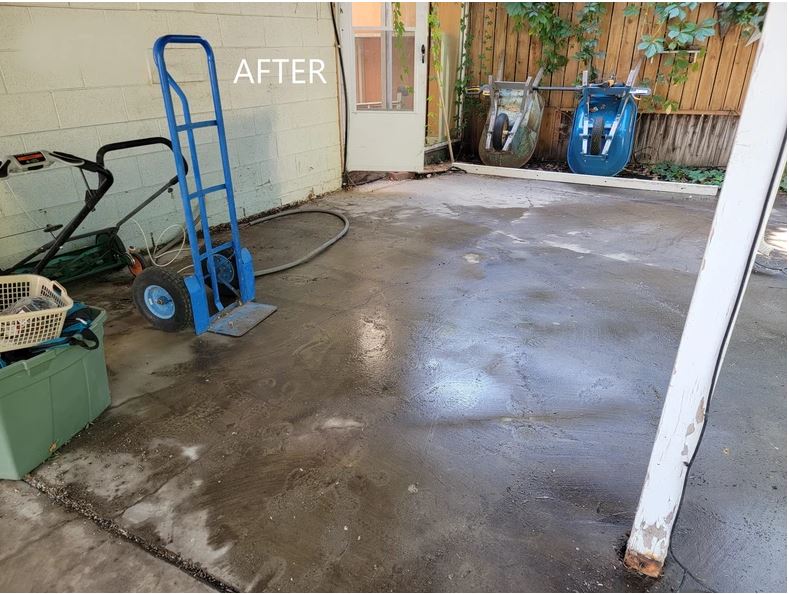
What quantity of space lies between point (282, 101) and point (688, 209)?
391 centimetres

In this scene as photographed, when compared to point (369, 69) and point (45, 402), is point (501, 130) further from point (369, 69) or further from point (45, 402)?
point (45, 402)

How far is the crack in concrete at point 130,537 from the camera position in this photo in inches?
56.7

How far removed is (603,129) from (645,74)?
914 millimetres

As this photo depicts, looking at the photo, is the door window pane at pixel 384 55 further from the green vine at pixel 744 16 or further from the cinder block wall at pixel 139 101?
the green vine at pixel 744 16

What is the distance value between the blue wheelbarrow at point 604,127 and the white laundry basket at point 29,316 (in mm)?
5408

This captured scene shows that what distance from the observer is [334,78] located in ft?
17.0

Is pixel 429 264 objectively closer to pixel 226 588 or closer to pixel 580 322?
pixel 580 322

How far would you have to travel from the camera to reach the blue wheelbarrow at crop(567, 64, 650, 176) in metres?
5.54

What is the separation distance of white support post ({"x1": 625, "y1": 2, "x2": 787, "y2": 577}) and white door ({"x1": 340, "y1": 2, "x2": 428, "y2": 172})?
190 inches

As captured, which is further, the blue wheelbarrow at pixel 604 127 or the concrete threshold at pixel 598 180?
the blue wheelbarrow at pixel 604 127

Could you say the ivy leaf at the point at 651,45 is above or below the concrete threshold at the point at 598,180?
above

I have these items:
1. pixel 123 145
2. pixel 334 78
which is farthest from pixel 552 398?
pixel 334 78

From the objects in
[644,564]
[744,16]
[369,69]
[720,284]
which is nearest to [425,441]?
[644,564]

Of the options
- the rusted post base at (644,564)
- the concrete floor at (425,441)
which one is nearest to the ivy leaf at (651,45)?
the concrete floor at (425,441)
